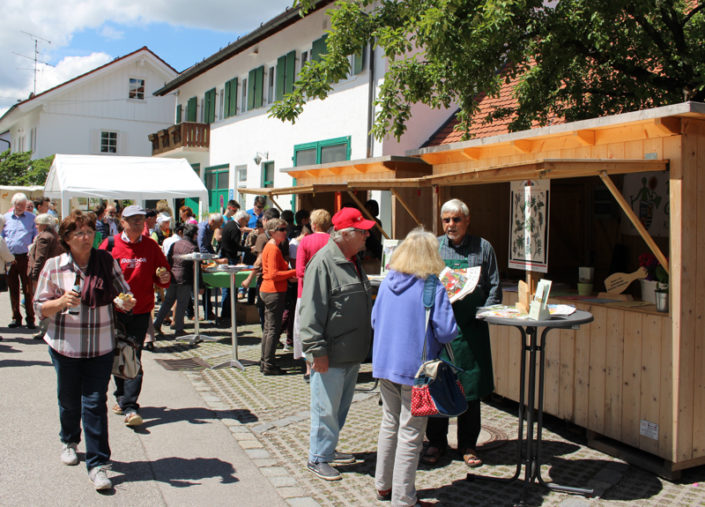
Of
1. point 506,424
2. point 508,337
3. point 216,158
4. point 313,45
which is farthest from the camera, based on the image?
point 216,158

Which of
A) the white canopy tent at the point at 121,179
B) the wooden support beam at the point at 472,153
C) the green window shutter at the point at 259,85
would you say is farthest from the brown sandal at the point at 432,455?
the green window shutter at the point at 259,85

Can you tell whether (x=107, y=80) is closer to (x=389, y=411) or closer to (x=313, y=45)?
(x=313, y=45)

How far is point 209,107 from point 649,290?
68.1 feet

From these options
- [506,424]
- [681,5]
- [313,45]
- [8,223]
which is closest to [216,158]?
[313,45]

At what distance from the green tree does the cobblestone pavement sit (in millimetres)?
4248

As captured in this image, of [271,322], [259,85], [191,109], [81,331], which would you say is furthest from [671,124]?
[191,109]

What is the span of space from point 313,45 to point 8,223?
8977 millimetres

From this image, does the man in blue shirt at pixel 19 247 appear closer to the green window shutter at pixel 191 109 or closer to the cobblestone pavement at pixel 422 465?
the cobblestone pavement at pixel 422 465

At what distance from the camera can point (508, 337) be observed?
21.1 ft

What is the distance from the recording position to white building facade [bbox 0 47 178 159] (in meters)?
37.7

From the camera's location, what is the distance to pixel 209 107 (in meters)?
23.9

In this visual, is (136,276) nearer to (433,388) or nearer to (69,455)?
(69,455)

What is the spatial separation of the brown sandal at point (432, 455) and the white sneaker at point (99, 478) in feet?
7.34

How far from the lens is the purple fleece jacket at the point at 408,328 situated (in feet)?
12.7
